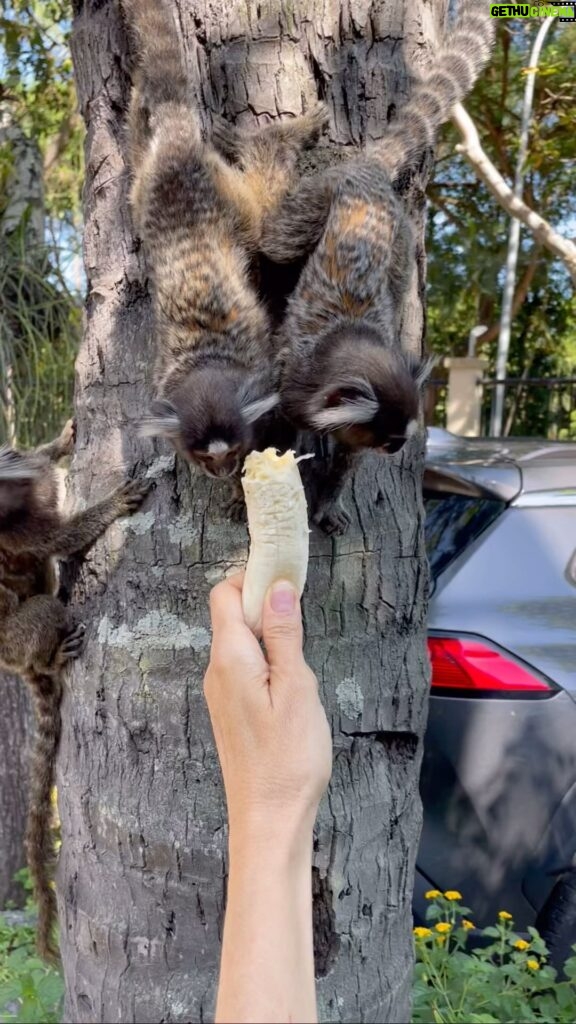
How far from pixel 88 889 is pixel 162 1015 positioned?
289 millimetres

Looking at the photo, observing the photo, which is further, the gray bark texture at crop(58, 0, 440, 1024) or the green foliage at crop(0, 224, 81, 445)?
the green foliage at crop(0, 224, 81, 445)

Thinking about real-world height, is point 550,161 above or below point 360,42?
above

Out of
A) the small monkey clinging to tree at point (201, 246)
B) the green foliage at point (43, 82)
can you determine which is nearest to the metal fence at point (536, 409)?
the green foliage at point (43, 82)

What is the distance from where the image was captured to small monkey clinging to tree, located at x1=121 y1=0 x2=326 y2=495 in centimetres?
173

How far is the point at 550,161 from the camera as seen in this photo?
9.75m

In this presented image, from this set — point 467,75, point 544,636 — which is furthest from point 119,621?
point 467,75

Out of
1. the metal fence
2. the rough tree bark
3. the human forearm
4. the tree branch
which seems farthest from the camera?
the metal fence

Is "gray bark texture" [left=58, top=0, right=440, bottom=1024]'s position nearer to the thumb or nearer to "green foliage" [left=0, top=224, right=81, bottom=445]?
the thumb

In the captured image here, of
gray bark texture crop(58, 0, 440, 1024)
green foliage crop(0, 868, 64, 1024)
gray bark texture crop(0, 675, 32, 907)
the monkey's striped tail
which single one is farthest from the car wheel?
gray bark texture crop(0, 675, 32, 907)

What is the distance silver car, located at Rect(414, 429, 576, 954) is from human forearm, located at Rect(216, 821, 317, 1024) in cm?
174

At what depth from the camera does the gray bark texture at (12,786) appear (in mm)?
4211

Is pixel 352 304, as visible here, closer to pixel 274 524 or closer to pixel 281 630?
pixel 274 524

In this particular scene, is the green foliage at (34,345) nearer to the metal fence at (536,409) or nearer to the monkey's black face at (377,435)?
the monkey's black face at (377,435)

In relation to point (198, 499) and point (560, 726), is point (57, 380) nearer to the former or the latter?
point (198, 499)
